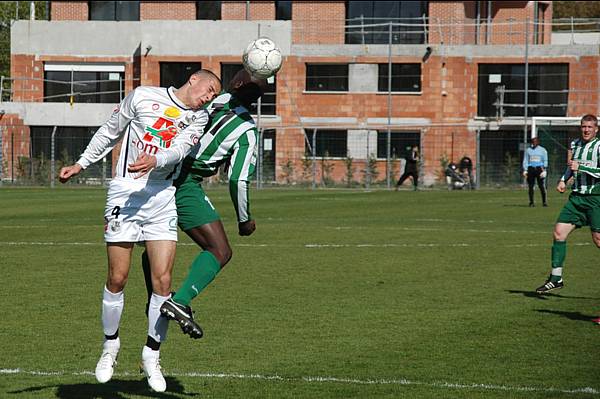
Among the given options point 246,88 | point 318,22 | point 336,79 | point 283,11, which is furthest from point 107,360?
point 283,11

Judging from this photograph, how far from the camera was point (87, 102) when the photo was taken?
58844mm

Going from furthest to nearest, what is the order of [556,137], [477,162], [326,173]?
1. [326,173]
2. [556,137]
3. [477,162]

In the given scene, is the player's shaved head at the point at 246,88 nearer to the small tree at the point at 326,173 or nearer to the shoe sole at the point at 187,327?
the shoe sole at the point at 187,327

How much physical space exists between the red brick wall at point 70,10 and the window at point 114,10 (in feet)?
1.46

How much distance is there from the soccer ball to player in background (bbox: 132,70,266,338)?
0.36ft

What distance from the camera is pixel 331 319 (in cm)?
1198

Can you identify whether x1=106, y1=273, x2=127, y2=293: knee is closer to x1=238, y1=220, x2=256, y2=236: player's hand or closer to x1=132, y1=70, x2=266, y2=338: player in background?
x1=132, y1=70, x2=266, y2=338: player in background

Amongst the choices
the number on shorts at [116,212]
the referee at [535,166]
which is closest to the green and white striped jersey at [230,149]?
the number on shorts at [116,212]

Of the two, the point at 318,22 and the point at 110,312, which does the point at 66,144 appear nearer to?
the point at 318,22

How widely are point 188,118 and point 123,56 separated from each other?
5149cm

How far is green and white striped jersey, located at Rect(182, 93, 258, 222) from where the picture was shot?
9102mm

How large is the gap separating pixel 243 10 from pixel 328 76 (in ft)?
23.7

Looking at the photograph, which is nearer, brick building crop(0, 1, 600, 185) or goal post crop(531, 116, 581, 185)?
goal post crop(531, 116, 581, 185)

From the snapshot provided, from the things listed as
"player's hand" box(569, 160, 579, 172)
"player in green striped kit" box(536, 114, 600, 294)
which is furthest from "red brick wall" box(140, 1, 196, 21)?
"player's hand" box(569, 160, 579, 172)
